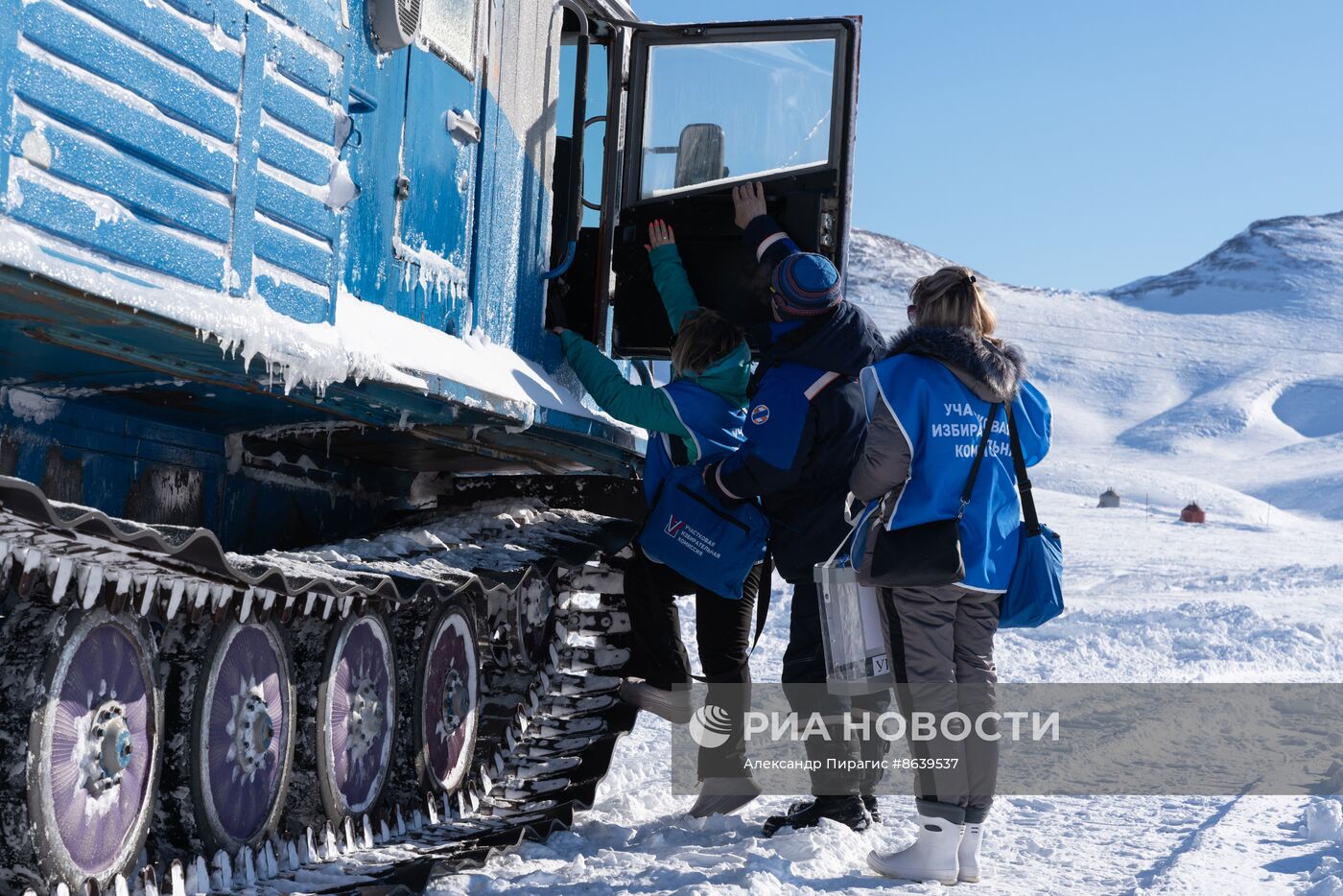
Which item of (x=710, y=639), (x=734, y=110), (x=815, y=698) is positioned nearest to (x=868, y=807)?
(x=815, y=698)

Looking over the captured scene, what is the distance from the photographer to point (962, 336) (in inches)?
151

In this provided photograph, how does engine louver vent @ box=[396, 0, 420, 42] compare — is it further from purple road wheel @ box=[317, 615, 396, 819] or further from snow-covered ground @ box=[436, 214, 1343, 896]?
snow-covered ground @ box=[436, 214, 1343, 896]

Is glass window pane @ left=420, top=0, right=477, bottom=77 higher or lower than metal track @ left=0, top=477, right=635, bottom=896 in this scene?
higher

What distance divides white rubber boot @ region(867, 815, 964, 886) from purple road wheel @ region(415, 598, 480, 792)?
160 centimetres

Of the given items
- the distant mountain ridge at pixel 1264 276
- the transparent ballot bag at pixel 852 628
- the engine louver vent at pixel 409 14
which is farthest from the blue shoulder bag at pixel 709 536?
the distant mountain ridge at pixel 1264 276

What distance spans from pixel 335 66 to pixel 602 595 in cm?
265

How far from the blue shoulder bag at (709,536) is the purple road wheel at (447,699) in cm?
77

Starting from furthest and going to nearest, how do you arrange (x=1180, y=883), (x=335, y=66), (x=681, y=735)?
(x=681, y=735)
(x=1180, y=883)
(x=335, y=66)

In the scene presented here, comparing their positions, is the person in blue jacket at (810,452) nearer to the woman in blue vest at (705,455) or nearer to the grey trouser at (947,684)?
the woman in blue vest at (705,455)

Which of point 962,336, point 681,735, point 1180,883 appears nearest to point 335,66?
point 962,336

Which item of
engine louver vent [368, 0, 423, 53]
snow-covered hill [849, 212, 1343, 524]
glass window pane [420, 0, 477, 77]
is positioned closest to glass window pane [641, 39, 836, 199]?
glass window pane [420, 0, 477, 77]

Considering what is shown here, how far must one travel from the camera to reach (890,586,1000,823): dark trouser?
3820 mm

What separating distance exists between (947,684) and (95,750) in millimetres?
2094

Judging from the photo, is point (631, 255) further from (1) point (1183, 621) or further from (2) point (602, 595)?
Answer: (1) point (1183, 621)
